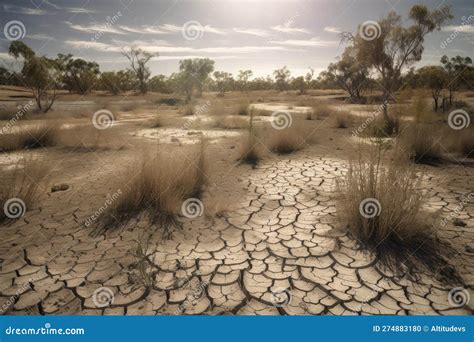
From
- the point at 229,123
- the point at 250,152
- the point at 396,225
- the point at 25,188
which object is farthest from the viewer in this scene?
the point at 229,123

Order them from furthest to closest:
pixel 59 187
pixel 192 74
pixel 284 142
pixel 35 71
Answer: pixel 192 74 → pixel 35 71 → pixel 284 142 → pixel 59 187

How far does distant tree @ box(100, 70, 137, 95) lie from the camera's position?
126ft

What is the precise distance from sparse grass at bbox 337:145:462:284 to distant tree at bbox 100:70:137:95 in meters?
39.4

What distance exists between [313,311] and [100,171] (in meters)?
4.33

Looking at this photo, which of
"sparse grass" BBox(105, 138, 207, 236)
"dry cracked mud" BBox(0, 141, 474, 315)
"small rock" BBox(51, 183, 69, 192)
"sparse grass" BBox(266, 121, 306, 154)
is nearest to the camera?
"dry cracked mud" BBox(0, 141, 474, 315)

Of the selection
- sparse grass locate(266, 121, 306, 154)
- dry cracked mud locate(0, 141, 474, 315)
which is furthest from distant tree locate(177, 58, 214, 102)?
dry cracked mud locate(0, 141, 474, 315)

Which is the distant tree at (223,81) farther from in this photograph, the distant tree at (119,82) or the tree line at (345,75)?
the distant tree at (119,82)

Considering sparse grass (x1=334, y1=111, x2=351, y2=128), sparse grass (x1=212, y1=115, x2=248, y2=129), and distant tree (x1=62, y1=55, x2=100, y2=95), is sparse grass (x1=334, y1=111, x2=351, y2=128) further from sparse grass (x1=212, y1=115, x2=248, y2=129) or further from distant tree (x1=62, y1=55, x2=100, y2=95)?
distant tree (x1=62, y1=55, x2=100, y2=95)

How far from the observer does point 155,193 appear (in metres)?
3.47

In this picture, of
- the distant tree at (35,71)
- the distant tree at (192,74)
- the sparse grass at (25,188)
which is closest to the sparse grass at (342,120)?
the sparse grass at (25,188)

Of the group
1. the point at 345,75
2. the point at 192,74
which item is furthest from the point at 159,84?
the point at 345,75

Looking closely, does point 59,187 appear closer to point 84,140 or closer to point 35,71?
point 84,140

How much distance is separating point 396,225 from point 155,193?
261 cm

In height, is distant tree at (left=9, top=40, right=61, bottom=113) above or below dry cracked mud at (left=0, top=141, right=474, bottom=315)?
above
